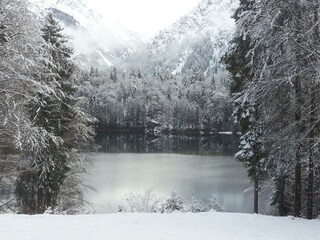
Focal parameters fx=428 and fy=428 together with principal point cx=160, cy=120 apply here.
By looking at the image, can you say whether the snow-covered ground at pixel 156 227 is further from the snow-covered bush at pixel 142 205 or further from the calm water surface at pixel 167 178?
the calm water surface at pixel 167 178

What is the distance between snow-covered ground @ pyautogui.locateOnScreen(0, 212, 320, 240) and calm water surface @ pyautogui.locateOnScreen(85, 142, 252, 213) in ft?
45.4

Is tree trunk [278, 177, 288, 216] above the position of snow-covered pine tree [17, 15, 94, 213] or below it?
below

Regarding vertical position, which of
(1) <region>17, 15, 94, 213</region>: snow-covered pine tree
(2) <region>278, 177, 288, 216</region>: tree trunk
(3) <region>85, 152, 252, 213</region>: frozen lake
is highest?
(1) <region>17, 15, 94, 213</region>: snow-covered pine tree

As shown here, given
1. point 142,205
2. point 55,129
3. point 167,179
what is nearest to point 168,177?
point 167,179

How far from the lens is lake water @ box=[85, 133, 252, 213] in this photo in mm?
34469

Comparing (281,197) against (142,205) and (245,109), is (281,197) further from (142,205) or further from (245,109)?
(142,205)

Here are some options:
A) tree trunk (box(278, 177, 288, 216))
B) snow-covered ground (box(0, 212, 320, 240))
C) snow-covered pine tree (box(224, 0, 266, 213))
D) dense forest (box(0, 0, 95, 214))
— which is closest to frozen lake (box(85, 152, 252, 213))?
dense forest (box(0, 0, 95, 214))

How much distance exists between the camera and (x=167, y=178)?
4538 cm

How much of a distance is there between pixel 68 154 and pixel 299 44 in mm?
12261

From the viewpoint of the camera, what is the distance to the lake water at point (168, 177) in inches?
1357

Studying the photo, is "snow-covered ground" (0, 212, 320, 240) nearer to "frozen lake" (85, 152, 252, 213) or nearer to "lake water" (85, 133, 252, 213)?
"lake water" (85, 133, 252, 213)

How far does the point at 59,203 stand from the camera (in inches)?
866

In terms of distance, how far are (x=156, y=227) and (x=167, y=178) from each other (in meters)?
34.7

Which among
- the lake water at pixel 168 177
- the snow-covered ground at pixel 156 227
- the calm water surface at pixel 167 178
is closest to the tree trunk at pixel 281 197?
the snow-covered ground at pixel 156 227
